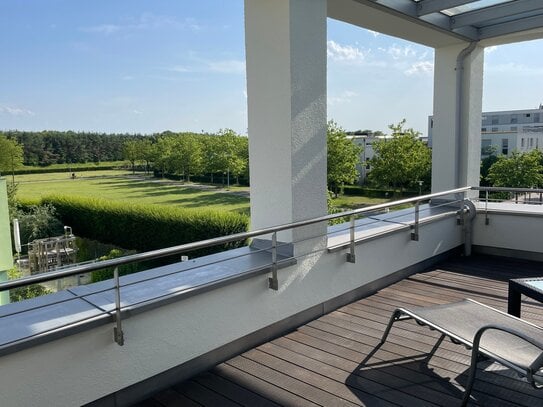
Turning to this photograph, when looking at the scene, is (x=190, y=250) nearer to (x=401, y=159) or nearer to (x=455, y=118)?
(x=455, y=118)

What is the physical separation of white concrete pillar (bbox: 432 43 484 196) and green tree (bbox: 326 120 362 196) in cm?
2360

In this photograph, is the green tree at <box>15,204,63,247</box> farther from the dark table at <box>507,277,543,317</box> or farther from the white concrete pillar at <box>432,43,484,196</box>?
the dark table at <box>507,277,543,317</box>

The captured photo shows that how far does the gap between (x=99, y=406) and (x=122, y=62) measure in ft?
239

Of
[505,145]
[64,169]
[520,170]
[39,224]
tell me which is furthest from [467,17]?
[64,169]

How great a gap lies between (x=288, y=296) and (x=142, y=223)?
1520cm

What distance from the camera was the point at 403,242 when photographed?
14.6 ft

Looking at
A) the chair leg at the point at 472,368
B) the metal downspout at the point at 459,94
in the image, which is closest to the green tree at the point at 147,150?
the metal downspout at the point at 459,94

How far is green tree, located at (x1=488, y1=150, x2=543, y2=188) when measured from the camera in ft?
95.2

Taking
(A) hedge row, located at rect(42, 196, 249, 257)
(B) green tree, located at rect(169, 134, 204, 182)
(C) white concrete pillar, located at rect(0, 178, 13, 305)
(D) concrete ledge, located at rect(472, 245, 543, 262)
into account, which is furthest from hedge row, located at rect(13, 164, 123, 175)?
(D) concrete ledge, located at rect(472, 245, 543, 262)

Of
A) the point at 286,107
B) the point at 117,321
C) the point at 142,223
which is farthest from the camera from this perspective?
the point at 142,223

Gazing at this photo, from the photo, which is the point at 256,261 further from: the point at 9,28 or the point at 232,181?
the point at 9,28

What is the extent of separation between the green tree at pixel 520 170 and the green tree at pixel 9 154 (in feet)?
136

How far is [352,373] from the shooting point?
2.59 metres

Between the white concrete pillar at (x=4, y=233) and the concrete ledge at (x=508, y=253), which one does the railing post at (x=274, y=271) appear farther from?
the white concrete pillar at (x=4, y=233)
